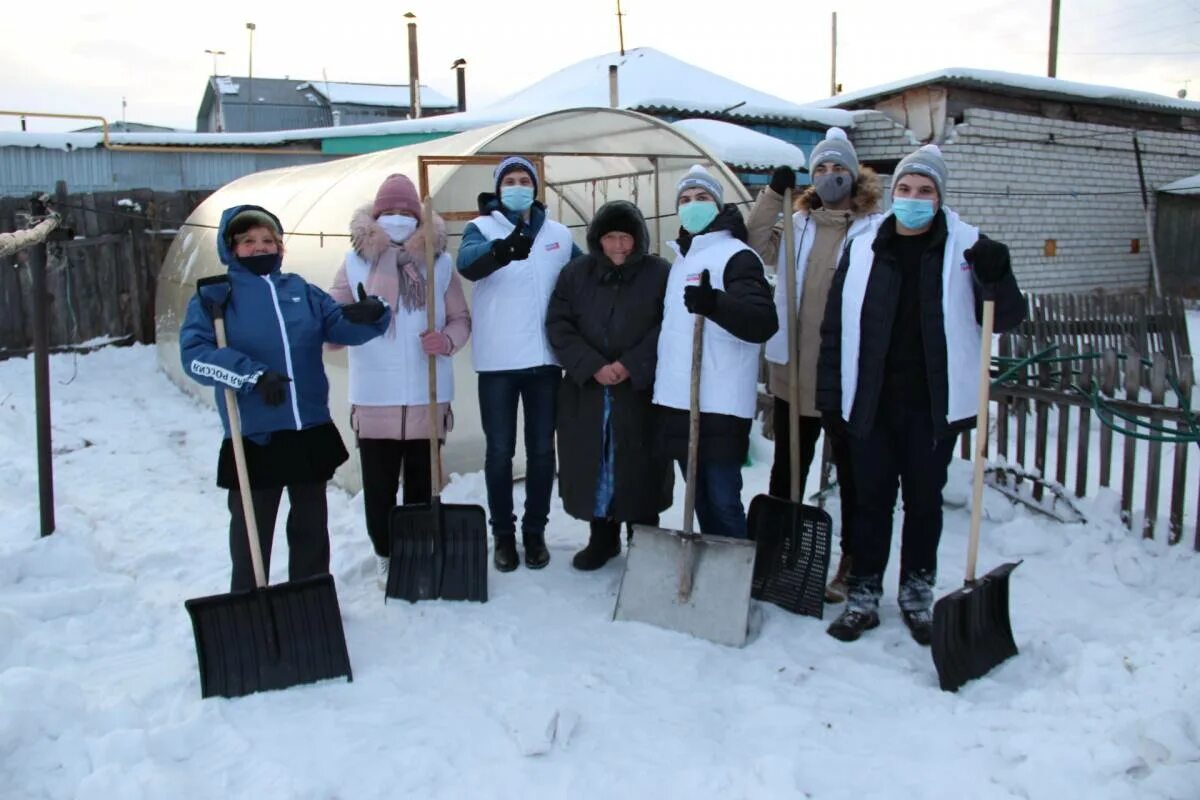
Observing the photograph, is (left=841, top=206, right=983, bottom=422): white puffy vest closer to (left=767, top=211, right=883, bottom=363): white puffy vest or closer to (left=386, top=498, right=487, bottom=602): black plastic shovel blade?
(left=767, top=211, right=883, bottom=363): white puffy vest

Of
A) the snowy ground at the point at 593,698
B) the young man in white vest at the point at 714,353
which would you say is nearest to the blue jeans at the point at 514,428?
the snowy ground at the point at 593,698

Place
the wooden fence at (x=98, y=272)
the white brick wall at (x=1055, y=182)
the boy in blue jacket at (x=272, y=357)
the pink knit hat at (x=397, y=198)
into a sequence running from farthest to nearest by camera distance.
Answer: the white brick wall at (x=1055, y=182)
the wooden fence at (x=98, y=272)
the pink knit hat at (x=397, y=198)
the boy in blue jacket at (x=272, y=357)

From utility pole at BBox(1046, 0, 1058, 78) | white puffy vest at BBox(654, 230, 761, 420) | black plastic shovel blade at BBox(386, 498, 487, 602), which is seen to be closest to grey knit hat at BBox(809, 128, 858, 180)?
white puffy vest at BBox(654, 230, 761, 420)

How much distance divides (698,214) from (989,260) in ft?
3.83

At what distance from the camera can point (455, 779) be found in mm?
2566

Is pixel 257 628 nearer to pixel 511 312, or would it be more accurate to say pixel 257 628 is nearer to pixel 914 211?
pixel 511 312

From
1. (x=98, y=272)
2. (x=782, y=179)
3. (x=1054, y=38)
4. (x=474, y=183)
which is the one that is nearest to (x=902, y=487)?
(x=782, y=179)

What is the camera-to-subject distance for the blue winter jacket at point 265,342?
10.3 feet

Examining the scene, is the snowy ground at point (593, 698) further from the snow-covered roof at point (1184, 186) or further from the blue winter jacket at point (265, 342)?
the snow-covered roof at point (1184, 186)

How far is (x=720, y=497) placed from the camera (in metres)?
3.67

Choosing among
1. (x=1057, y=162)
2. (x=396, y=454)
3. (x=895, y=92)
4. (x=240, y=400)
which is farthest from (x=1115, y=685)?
(x=1057, y=162)

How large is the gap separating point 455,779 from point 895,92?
1477 cm

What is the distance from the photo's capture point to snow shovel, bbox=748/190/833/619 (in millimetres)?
3676

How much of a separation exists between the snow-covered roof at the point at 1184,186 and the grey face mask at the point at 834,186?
16510 mm
